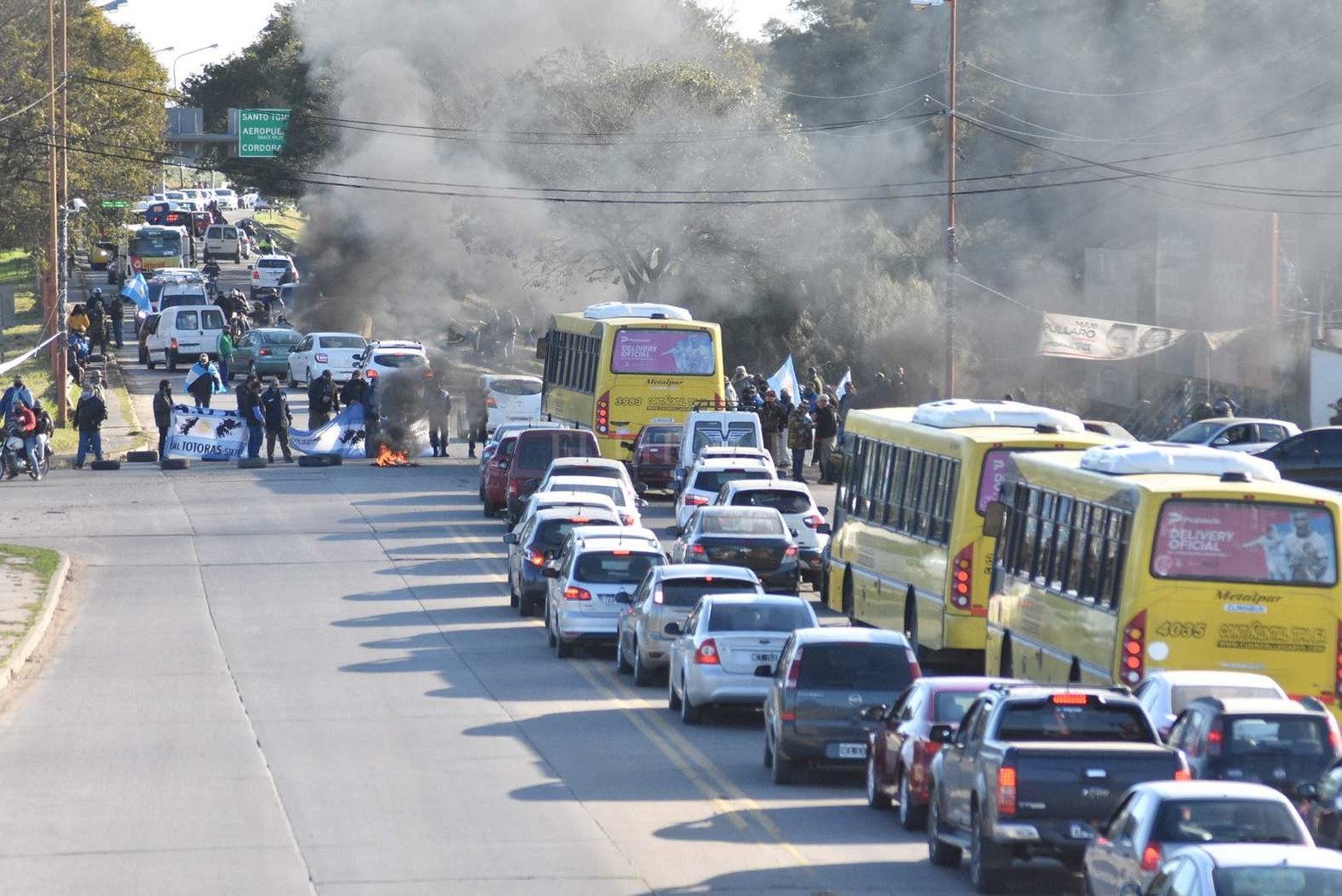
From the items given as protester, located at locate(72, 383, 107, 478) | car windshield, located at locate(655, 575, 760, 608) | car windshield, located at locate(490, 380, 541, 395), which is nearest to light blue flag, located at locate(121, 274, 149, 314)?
car windshield, located at locate(490, 380, 541, 395)

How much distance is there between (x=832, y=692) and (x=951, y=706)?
190 cm

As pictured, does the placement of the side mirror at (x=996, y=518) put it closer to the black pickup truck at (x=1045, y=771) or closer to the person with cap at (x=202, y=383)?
the black pickup truck at (x=1045, y=771)

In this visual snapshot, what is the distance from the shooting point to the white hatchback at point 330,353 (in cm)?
5434

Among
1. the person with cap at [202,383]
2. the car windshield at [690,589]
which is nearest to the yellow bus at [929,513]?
the car windshield at [690,589]

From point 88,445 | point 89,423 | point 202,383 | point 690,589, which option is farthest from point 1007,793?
point 202,383

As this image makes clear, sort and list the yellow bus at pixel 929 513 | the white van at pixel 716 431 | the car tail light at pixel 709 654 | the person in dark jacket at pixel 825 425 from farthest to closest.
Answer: the person in dark jacket at pixel 825 425, the white van at pixel 716 431, the yellow bus at pixel 929 513, the car tail light at pixel 709 654

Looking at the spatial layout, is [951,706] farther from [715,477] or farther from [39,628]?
[715,477]

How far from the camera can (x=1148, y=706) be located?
14.5m

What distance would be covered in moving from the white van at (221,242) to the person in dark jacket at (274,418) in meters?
55.0

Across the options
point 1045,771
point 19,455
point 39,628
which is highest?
point 1045,771

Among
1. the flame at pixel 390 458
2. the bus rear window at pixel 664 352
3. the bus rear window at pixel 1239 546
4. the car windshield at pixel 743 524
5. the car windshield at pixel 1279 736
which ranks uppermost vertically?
the bus rear window at pixel 664 352

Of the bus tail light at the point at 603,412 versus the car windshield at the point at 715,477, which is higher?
the bus tail light at the point at 603,412

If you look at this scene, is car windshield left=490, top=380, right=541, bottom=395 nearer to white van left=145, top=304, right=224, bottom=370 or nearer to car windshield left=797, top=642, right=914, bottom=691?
white van left=145, top=304, right=224, bottom=370

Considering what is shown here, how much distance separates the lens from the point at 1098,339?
47.0 metres
